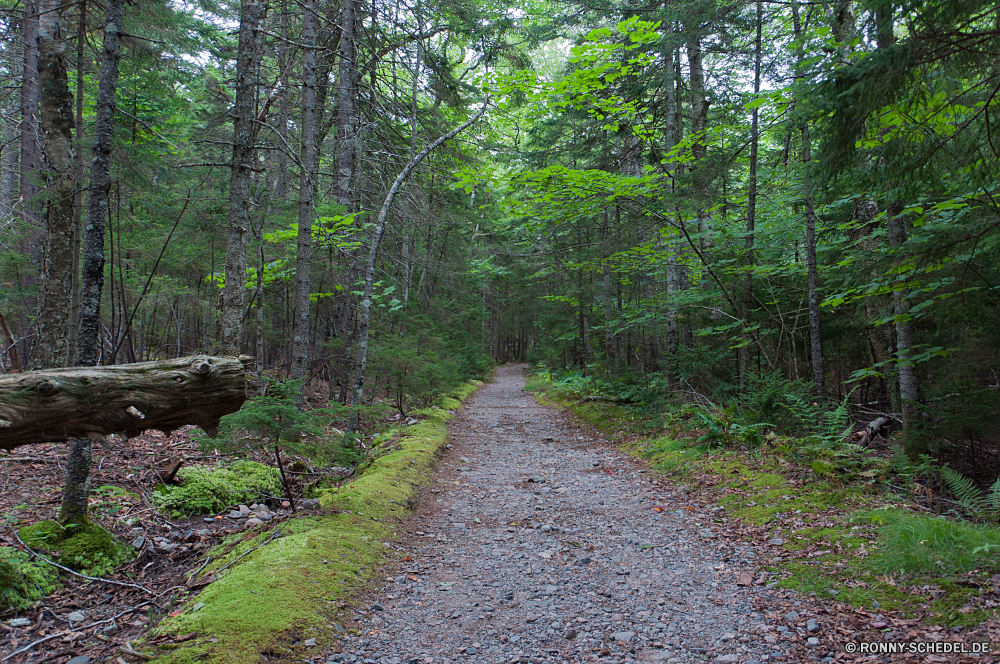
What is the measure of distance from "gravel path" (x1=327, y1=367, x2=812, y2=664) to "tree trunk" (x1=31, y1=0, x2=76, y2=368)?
5.80 m

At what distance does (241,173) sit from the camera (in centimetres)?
716

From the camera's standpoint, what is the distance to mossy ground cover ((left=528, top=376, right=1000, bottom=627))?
10.1 feet

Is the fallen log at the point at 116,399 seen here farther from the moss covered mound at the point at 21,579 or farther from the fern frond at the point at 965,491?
the fern frond at the point at 965,491

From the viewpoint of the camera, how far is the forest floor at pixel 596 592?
9.59 ft

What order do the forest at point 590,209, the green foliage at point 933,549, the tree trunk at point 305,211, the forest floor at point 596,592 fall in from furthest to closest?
the tree trunk at point 305,211 → the forest at point 590,209 → the green foliage at point 933,549 → the forest floor at point 596,592

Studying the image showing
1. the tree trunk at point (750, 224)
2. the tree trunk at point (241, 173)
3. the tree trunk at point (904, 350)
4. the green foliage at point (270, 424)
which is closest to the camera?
the green foliage at point (270, 424)

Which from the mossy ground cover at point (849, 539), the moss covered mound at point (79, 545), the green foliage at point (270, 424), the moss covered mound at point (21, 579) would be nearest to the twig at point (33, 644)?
the moss covered mound at point (21, 579)

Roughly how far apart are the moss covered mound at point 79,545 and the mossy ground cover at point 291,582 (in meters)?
0.79

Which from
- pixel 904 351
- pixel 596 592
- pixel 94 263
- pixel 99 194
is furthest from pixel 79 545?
pixel 904 351

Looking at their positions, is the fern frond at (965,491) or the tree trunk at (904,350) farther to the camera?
the tree trunk at (904,350)

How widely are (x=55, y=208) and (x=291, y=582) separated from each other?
6690 millimetres

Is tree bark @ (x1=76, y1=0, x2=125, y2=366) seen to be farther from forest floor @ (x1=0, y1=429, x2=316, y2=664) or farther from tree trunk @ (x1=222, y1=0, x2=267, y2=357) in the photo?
tree trunk @ (x1=222, y1=0, x2=267, y2=357)

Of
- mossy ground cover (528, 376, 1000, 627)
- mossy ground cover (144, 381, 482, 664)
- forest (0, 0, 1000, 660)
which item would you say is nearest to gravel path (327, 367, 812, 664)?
mossy ground cover (144, 381, 482, 664)

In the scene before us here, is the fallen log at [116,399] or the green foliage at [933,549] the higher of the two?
the fallen log at [116,399]
